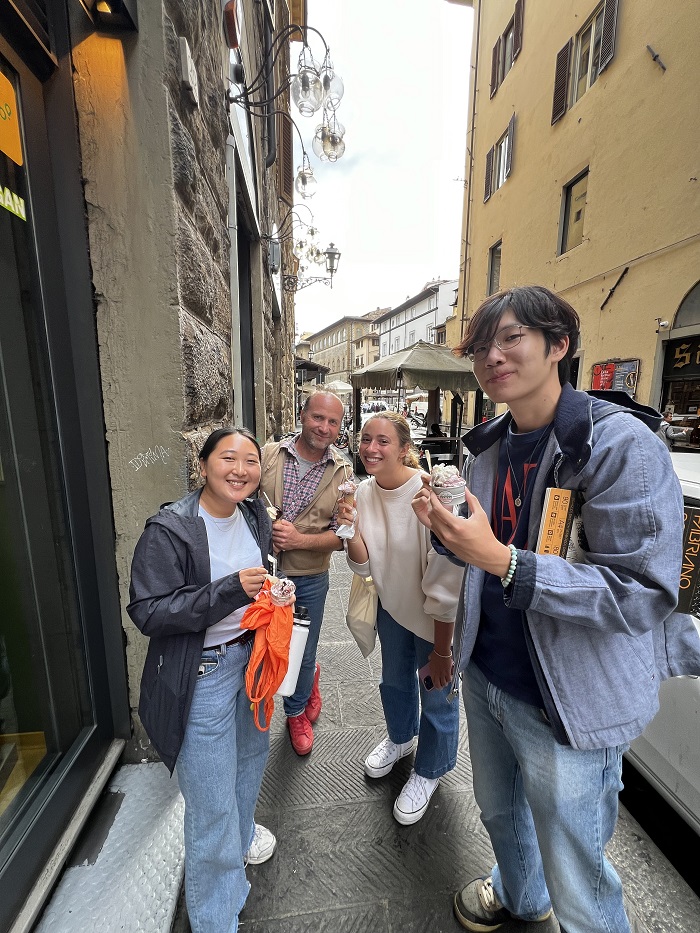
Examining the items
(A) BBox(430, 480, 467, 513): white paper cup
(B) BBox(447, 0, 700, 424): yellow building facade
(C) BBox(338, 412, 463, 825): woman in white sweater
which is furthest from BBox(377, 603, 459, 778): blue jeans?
(B) BBox(447, 0, 700, 424): yellow building facade

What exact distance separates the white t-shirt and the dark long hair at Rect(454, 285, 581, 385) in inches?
40.5

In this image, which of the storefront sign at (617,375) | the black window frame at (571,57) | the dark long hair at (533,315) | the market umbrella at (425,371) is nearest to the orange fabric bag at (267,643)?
the dark long hair at (533,315)

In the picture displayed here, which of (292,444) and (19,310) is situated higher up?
(19,310)

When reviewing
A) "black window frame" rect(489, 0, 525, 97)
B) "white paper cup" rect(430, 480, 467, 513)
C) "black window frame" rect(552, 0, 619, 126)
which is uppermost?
"black window frame" rect(489, 0, 525, 97)

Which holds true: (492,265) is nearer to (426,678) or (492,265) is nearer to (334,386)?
(334,386)

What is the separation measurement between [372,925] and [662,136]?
1201 centimetres

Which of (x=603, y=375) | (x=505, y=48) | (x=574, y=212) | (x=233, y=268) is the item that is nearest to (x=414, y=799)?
(x=233, y=268)

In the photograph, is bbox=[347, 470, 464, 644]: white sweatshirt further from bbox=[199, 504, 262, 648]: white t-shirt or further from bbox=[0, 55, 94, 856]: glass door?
bbox=[0, 55, 94, 856]: glass door

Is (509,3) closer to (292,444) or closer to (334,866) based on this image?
(292,444)

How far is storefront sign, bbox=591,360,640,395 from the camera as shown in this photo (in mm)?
9183

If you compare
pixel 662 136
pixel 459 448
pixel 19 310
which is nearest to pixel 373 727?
pixel 19 310

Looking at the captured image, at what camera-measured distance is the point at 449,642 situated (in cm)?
197

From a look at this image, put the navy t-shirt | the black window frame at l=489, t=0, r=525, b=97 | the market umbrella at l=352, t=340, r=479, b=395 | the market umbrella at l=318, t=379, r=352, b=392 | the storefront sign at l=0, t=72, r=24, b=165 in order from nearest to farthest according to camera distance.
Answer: the navy t-shirt
the storefront sign at l=0, t=72, r=24, b=165
the market umbrella at l=318, t=379, r=352, b=392
the market umbrella at l=352, t=340, r=479, b=395
the black window frame at l=489, t=0, r=525, b=97

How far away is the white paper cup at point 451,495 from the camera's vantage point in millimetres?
1184
